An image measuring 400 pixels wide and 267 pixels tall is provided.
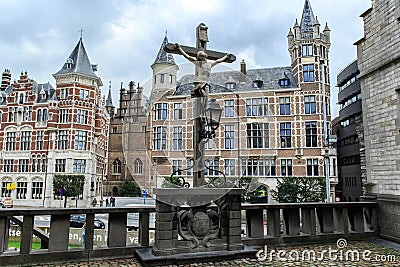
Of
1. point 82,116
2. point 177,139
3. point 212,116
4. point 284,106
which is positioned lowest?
point 177,139

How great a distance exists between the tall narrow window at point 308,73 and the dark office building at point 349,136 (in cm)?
763

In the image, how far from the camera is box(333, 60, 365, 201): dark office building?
3697cm

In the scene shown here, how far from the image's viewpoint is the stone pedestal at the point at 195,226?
643 cm

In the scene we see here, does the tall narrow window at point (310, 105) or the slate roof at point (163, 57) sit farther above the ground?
the tall narrow window at point (310, 105)

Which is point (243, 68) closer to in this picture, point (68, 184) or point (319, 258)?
point (319, 258)

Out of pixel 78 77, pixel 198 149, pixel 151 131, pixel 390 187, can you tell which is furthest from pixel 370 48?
pixel 78 77

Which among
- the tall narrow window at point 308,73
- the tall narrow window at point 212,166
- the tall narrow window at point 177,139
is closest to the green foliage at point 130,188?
the tall narrow window at point 177,139

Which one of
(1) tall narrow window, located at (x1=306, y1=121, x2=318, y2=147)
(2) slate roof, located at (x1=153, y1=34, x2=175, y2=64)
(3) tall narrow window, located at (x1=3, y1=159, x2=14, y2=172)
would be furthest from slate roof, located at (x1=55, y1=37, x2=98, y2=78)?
(2) slate roof, located at (x1=153, y1=34, x2=175, y2=64)

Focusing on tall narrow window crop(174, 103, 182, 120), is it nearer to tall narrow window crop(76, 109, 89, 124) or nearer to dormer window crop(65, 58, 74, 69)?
tall narrow window crop(76, 109, 89, 124)

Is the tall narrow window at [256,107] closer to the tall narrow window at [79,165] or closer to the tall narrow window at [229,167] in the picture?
the tall narrow window at [229,167]

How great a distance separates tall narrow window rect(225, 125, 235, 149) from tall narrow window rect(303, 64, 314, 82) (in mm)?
28609

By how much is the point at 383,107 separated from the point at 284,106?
73.5 feet

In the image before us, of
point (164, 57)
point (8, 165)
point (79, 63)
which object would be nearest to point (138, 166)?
point (164, 57)

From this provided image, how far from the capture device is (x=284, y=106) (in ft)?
106
